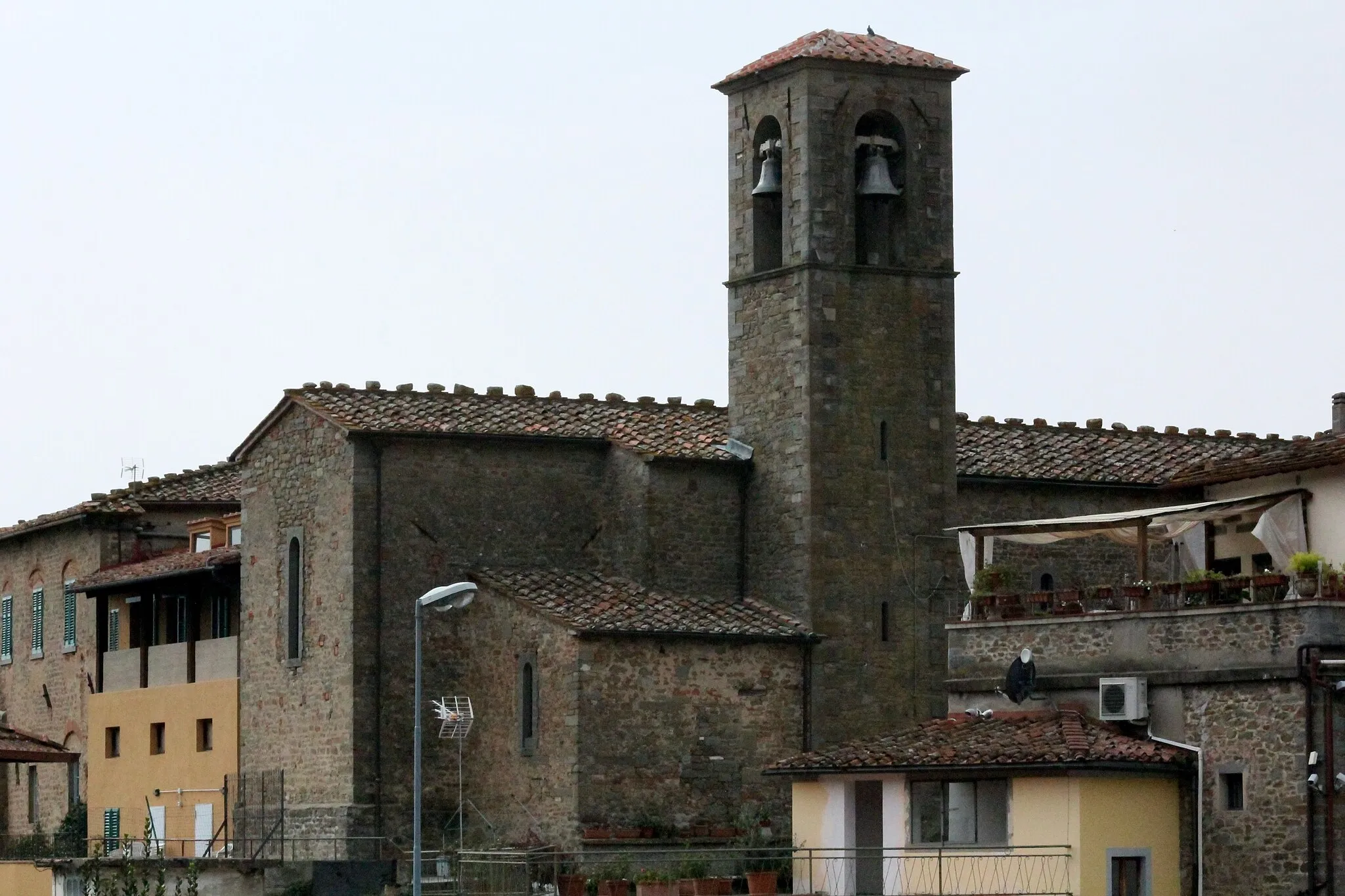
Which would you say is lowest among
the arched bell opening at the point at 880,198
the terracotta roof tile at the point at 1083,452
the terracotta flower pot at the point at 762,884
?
the terracotta flower pot at the point at 762,884

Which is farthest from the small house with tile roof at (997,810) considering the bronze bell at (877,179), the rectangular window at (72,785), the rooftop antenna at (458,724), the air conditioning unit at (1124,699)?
the rectangular window at (72,785)

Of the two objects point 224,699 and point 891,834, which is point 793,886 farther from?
point 224,699

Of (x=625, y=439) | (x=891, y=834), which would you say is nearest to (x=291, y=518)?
(x=625, y=439)

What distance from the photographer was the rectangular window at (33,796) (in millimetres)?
58781

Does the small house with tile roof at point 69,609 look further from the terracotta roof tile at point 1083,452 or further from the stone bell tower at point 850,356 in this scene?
the terracotta roof tile at point 1083,452

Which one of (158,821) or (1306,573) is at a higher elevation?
(1306,573)

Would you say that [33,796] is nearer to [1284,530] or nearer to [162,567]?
[162,567]

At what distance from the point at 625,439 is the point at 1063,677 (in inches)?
392

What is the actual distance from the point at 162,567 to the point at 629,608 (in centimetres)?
1214

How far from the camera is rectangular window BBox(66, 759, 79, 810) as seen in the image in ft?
186

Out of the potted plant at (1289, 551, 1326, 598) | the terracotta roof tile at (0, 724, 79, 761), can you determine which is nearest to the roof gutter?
the potted plant at (1289, 551, 1326, 598)

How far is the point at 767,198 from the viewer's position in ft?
155

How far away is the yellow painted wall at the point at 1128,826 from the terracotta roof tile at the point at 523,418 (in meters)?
11.1

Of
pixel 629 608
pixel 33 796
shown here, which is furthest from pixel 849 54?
pixel 33 796
